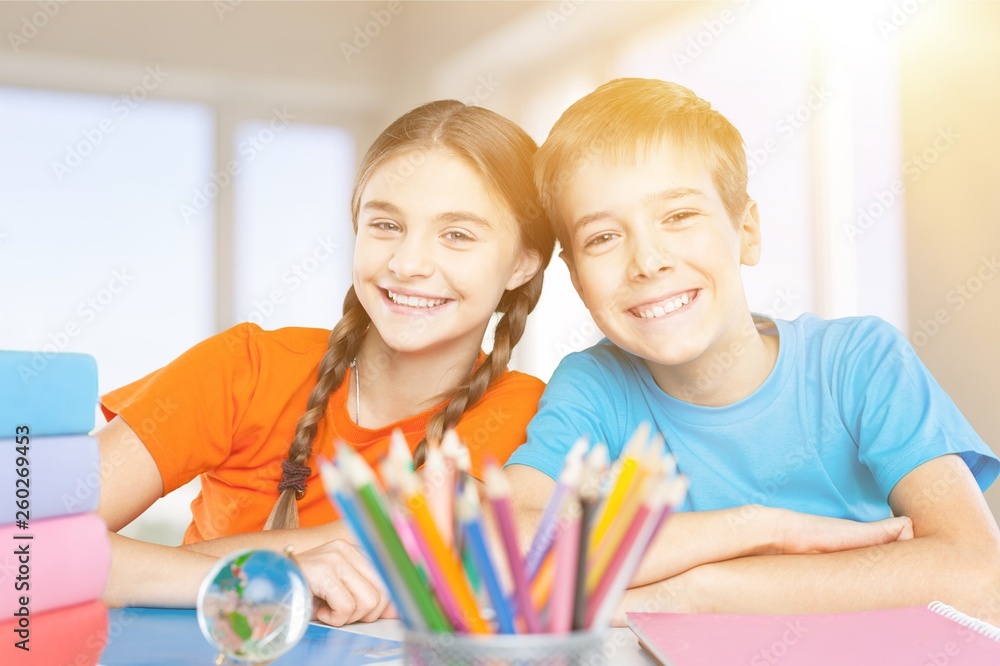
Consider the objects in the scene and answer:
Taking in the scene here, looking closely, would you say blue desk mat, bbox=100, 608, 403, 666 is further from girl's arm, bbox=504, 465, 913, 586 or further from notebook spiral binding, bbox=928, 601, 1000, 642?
notebook spiral binding, bbox=928, 601, 1000, 642

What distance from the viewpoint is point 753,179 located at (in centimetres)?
251

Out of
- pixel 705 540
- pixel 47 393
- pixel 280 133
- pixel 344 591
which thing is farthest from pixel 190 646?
pixel 280 133

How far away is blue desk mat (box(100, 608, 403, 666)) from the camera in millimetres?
636

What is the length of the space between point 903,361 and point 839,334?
0.09 meters

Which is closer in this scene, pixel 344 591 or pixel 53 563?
pixel 53 563

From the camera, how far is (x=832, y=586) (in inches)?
34.0

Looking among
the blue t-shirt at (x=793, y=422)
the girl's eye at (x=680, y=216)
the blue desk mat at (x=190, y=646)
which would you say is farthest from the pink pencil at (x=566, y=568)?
the girl's eye at (x=680, y=216)

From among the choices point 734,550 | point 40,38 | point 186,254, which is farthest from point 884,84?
point 40,38

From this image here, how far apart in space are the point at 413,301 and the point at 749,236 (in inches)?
17.9

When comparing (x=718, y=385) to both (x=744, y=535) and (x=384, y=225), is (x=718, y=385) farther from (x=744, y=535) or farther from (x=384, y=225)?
(x=384, y=225)

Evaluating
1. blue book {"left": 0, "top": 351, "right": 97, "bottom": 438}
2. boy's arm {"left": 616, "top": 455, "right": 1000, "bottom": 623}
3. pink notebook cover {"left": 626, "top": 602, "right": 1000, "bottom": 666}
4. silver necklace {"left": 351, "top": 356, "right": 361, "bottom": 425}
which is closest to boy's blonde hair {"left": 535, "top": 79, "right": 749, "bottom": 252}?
silver necklace {"left": 351, "top": 356, "right": 361, "bottom": 425}

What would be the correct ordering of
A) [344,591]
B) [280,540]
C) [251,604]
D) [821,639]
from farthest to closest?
[280,540]
[344,591]
[821,639]
[251,604]

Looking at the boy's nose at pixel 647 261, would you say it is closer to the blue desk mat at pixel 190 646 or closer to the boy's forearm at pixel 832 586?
the boy's forearm at pixel 832 586

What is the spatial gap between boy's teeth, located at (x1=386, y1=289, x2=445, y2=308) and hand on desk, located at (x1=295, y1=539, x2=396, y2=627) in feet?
1.49
